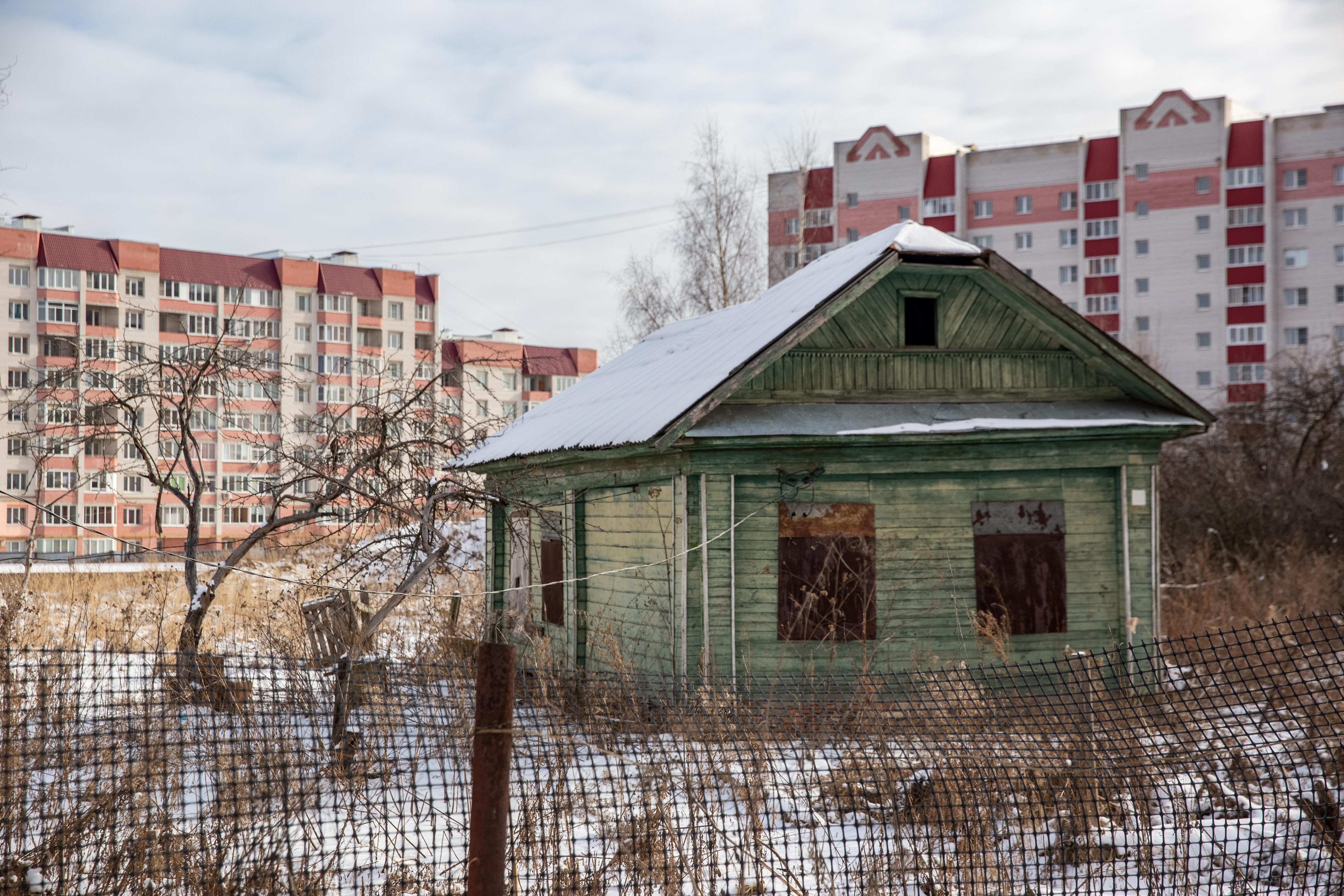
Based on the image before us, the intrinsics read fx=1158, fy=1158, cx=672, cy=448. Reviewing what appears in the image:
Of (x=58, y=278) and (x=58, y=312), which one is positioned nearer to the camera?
(x=58, y=278)

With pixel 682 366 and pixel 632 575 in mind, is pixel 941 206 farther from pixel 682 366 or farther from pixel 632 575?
pixel 632 575

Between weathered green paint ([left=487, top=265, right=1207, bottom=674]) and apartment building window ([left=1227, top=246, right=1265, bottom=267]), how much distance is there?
5199 cm

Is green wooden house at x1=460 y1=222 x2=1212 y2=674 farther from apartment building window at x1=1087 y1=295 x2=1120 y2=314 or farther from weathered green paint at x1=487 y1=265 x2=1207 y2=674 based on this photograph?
apartment building window at x1=1087 y1=295 x2=1120 y2=314

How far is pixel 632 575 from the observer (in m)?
12.4

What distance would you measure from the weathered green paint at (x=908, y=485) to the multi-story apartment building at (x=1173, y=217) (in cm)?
4214

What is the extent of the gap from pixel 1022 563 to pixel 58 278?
191ft

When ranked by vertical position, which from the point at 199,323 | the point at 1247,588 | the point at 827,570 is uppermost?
the point at 199,323

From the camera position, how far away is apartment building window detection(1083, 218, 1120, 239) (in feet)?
198

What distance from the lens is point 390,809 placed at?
6812 millimetres

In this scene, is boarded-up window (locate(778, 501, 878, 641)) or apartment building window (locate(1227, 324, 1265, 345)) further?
apartment building window (locate(1227, 324, 1265, 345))

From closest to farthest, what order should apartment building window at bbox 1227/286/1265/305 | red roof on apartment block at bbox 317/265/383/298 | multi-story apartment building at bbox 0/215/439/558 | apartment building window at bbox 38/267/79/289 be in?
multi-story apartment building at bbox 0/215/439/558
apartment building window at bbox 38/267/79/289
apartment building window at bbox 1227/286/1265/305
red roof on apartment block at bbox 317/265/383/298

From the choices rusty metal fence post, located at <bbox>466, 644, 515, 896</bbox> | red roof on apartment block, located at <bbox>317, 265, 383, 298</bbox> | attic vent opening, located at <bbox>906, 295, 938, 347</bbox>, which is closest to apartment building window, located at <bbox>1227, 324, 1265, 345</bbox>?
red roof on apartment block, located at <bbox>317, 265, 383, 298</bbox>

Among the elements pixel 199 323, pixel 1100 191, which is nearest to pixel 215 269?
pixel 199 323

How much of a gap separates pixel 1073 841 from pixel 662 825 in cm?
233
